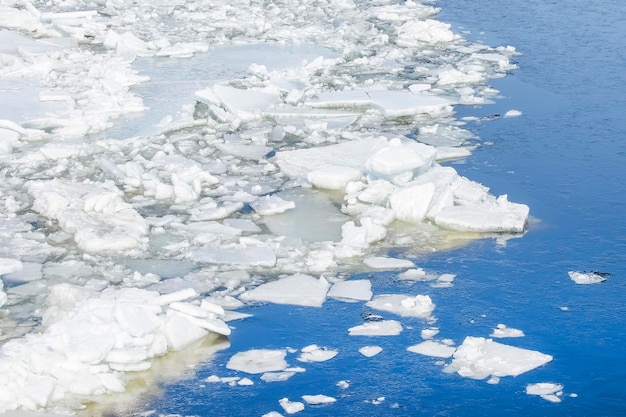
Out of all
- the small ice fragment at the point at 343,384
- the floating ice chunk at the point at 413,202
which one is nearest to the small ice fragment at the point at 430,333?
the small ice fragment at the point at 343,384

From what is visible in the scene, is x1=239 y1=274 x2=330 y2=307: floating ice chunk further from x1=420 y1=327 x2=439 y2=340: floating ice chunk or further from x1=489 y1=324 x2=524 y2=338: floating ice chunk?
x1=489 y1=324 x2=524 y2=338: floating ice chunk

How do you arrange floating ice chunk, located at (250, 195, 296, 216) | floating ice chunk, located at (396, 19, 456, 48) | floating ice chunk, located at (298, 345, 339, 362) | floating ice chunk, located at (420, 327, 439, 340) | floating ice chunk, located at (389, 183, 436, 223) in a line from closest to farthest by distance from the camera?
floating ice chunk, located at (298, 345, 339, 362) → floating ice chunk, located at (420, 327, 439, 340) → floating ice chunk, located at (389, 183, 436, 223) → floating ice chunk, located at (250, 195, 296, 216) → floating ice chunk, located at (396, 19, 456, 48)

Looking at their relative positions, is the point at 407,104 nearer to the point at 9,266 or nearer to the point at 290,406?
the point at 9,266

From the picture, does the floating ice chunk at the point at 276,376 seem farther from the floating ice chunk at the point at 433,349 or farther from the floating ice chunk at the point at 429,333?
the floating ice chunk at the point at 429,333

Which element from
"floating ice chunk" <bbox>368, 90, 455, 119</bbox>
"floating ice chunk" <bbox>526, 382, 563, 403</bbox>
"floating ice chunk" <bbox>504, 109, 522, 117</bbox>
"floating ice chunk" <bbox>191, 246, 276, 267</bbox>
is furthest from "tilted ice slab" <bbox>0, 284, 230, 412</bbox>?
"floating ice chunk" <bbox>504, 109, 522, 117</bbox>

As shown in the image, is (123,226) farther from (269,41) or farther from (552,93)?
(269,41)

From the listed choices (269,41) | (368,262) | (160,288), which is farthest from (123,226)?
(269,41)
